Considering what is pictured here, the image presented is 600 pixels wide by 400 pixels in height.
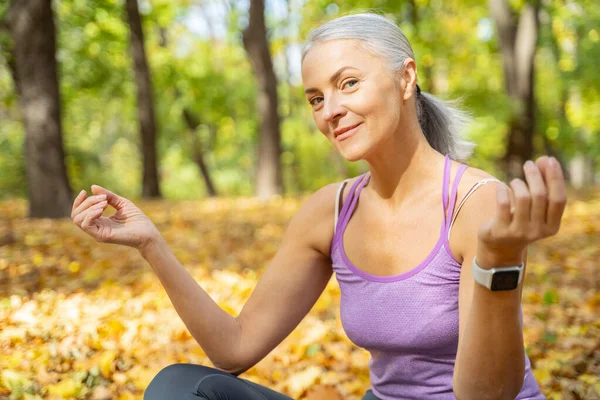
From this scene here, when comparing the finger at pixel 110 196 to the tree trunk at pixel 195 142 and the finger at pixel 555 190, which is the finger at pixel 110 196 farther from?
the tree trunk at pixel 195 142

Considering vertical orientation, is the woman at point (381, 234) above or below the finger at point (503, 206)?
below

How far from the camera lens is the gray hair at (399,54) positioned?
192 centimetres

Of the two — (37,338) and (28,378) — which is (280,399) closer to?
(28,378)

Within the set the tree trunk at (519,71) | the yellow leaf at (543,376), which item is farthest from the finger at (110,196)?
the tree trunk at (519,71)

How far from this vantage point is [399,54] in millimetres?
1952

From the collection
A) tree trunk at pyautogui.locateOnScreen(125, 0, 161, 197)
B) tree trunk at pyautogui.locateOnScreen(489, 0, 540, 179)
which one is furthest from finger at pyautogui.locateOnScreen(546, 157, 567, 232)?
tree trunk at pyautogui.locateOnScreen(125, 0, 161, 197)

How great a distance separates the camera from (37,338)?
120 inches

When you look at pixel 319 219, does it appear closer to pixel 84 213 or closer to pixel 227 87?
pixel 84 213

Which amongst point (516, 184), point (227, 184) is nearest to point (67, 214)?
point (516, 184)

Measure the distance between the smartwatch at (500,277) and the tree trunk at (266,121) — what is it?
400 inches

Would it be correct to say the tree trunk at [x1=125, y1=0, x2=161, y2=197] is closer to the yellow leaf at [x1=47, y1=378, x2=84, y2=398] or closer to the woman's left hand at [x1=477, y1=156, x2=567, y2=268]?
the yellow leaf at [x1=47, y1=378, x2=84, y2=398]

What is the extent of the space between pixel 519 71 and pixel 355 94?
991cm

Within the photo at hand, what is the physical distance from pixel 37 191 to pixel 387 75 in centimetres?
619

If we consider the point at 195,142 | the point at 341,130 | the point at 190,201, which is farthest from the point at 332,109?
the point at 195,142
